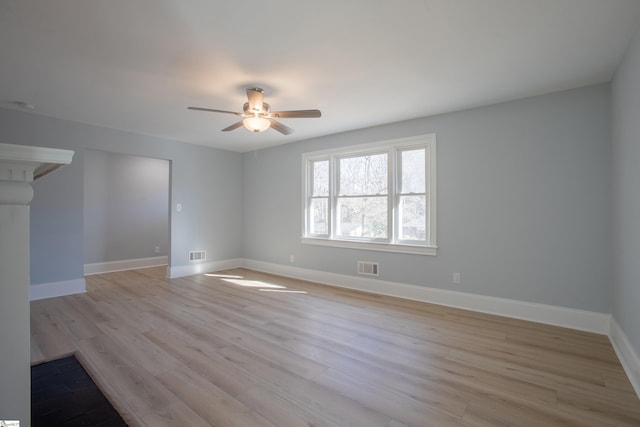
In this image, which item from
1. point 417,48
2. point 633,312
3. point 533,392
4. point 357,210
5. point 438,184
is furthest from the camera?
point 357,210

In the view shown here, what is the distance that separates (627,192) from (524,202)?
3.34 ft

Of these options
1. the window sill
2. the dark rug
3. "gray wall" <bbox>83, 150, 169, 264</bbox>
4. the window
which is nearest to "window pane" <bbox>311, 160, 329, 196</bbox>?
the window

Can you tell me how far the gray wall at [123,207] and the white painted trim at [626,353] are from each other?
761cm

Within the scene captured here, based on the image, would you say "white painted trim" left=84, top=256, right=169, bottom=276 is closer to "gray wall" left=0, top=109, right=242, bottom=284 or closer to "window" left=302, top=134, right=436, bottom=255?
"gray wall" left=0, top=109, right=242, bottom=284

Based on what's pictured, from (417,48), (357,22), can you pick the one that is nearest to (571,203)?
(417,48)

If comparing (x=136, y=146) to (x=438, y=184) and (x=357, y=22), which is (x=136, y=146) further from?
(x=438, y=184)

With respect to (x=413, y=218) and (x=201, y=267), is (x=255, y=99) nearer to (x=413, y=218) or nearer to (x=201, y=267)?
(x=413, y=218)

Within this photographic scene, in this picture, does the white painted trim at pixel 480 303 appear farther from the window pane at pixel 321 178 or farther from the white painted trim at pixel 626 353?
the window pane at pixel 321 178

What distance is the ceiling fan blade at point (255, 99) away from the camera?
3.11 meters

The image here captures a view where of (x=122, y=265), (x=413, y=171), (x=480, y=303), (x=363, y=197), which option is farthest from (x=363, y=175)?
(x=122, y=265)

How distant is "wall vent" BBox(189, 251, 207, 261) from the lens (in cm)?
591

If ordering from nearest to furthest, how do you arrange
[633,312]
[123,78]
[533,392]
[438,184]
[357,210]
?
[533,392] < [633,312] < [123,78] < [438,184] < [357,210]

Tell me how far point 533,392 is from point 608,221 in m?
2.06

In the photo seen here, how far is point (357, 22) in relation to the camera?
216 cm
